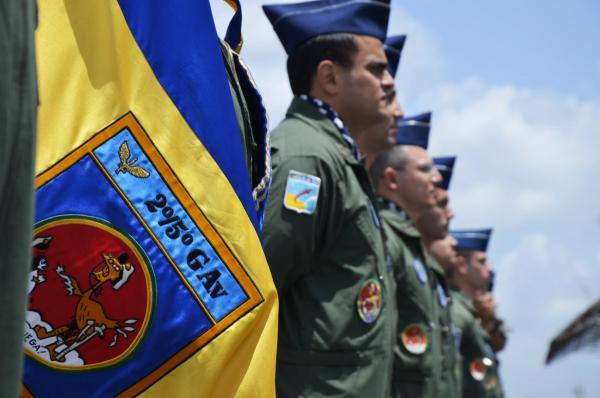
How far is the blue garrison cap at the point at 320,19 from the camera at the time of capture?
4758 mm

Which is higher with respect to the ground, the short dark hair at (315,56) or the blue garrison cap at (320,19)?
the blue garrison cap at (320,19)

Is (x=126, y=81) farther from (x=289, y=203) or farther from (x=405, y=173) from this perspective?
(x=405, y=173)

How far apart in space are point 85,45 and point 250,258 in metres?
0.47

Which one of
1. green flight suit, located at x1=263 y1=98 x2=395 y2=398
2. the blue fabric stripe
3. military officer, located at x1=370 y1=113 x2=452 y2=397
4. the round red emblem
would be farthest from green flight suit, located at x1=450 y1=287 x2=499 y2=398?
the round red emblem

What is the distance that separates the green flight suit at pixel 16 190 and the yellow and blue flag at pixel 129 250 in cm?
88

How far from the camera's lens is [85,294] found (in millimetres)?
1828

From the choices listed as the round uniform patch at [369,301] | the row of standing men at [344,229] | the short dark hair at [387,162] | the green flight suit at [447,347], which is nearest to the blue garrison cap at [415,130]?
the short dark hair at [387,162]

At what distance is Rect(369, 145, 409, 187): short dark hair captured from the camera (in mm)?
6895

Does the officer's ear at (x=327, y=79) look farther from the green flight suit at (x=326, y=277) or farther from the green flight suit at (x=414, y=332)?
the green flight suit at (x=414, y=332)

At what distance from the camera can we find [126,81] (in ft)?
6.16

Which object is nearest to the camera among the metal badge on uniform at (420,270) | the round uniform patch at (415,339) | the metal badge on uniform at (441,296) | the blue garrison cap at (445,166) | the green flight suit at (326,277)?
the green flight suit at (326,277)

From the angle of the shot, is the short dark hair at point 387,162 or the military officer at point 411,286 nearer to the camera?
the military officer at point 411,286

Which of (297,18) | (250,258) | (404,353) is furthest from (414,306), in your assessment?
(250,258)

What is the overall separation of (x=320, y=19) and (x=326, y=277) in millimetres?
1400
